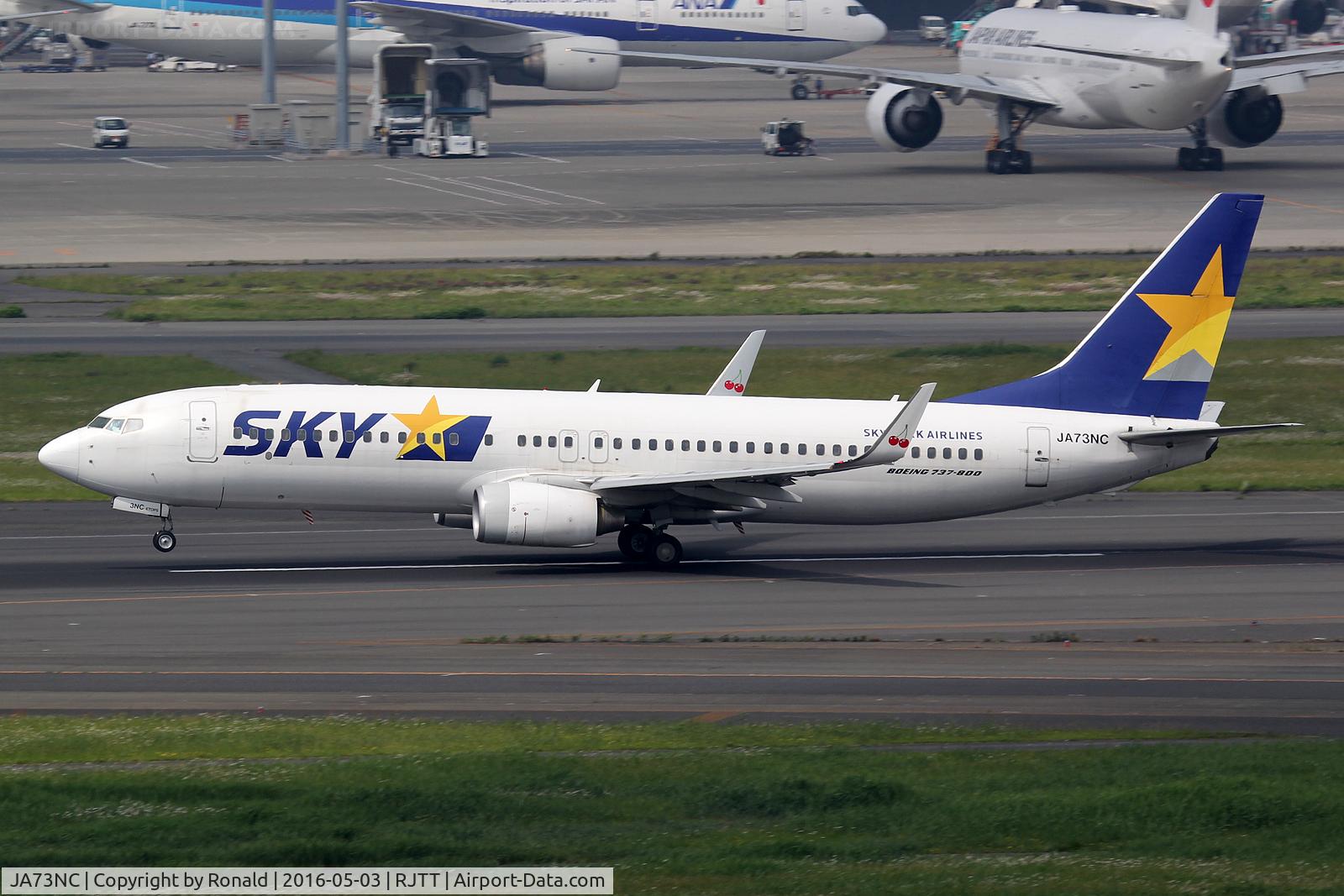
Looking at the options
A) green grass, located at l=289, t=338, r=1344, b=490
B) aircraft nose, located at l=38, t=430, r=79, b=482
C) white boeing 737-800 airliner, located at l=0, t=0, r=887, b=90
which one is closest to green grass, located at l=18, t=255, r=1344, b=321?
green grass, located at l=289, t=338, r=1344, b=490

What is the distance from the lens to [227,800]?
19.4 m

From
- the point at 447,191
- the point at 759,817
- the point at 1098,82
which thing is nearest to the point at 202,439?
the point at 759,817

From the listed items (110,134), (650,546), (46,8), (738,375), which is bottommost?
(650,546)

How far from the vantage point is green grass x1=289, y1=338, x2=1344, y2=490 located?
56.0 meters

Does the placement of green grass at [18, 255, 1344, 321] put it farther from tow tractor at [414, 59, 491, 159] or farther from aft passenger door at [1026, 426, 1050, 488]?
tow tractor at [414, 59, 491, 159]

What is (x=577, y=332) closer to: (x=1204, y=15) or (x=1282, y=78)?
(x=1204, y=15)

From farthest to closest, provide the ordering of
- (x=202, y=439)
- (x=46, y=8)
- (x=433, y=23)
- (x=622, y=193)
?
(x=46, y=8)
(x=433, y=23)
(x=622, y=193)
(x=202, y=439)

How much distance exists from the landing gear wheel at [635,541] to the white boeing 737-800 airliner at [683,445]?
1.6 inches

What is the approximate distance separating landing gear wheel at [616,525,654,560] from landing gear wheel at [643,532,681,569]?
4.7 inches

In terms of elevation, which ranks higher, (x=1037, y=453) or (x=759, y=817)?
(x=1037, y=453)

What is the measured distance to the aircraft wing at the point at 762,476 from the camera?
36.1 m

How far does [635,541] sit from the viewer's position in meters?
39.0

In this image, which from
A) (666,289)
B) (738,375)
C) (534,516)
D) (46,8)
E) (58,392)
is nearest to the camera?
(534,516)

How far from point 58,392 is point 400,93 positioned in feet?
240
